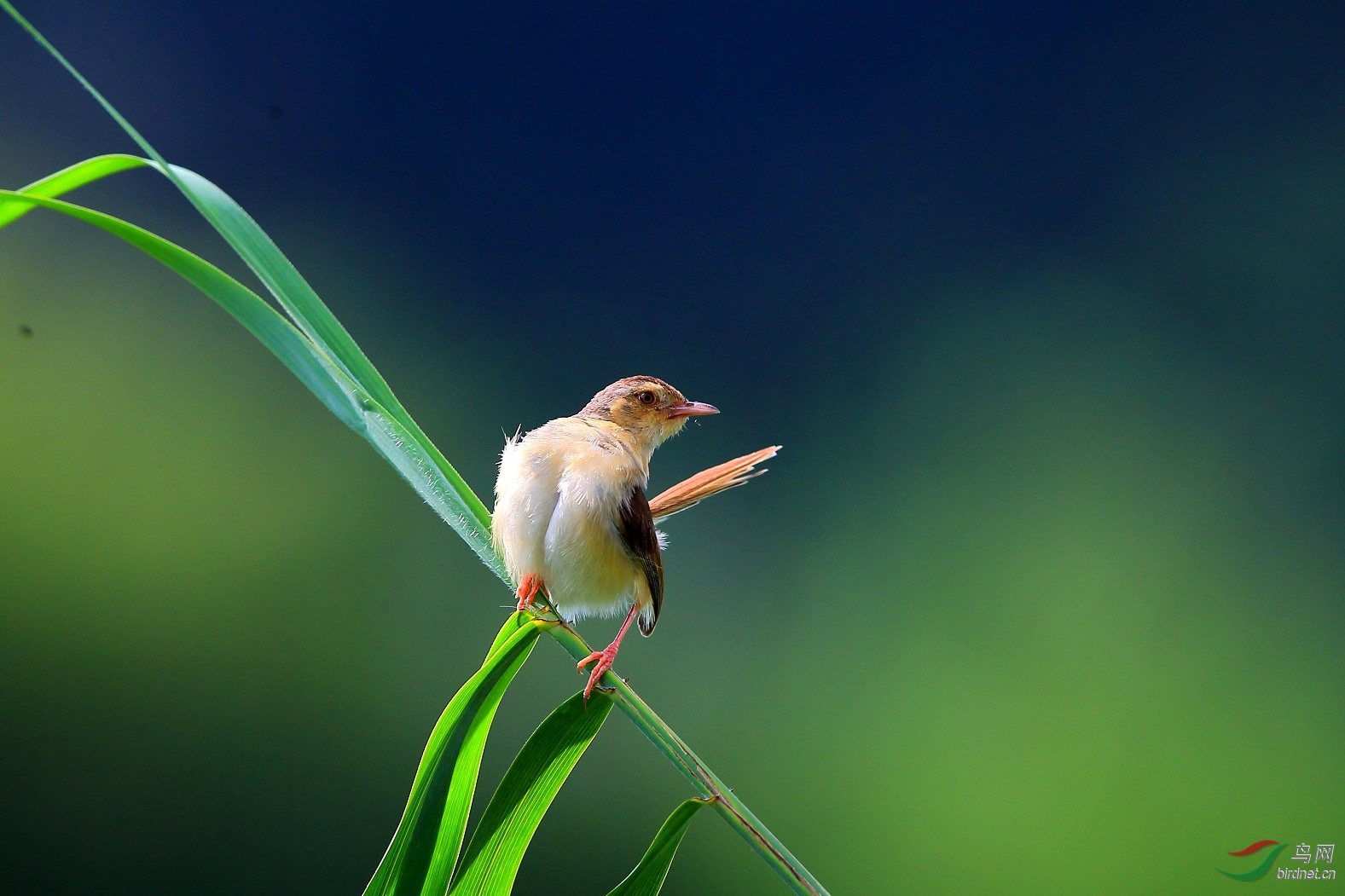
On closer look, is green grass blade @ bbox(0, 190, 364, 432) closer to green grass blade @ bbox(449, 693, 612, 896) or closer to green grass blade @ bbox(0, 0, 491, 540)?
green grass blade @ bbox(0, 0, 491, 540)

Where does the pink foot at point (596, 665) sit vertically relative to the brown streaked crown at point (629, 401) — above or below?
below

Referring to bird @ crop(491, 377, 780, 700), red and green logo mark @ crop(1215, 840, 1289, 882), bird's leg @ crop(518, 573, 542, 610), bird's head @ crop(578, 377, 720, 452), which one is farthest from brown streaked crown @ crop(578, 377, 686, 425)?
red and green logo mark @ crop(1215, 840, 1289, 882)

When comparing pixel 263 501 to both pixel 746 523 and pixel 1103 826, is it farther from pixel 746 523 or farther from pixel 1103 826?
pixel 1103 826

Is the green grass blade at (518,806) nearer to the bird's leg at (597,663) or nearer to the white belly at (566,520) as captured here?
the bird's leg at (597,663)

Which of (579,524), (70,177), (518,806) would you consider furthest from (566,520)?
(70,177)

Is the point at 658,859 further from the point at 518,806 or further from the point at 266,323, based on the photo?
the point at 266,323

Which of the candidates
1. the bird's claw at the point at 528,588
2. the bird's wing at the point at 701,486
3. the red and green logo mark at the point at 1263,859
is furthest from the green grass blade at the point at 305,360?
the red and green logo mark at the point at 1263,859

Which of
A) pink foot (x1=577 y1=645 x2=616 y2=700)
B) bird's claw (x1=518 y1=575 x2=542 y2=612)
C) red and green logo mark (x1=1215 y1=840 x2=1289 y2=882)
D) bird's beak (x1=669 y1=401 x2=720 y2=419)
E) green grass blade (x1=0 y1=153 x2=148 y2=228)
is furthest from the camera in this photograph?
red and green logo mark (x1=1215 y1=840 x2=1289 y2=882)

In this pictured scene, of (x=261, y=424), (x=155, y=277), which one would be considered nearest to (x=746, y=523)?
(x=261, y=424)
